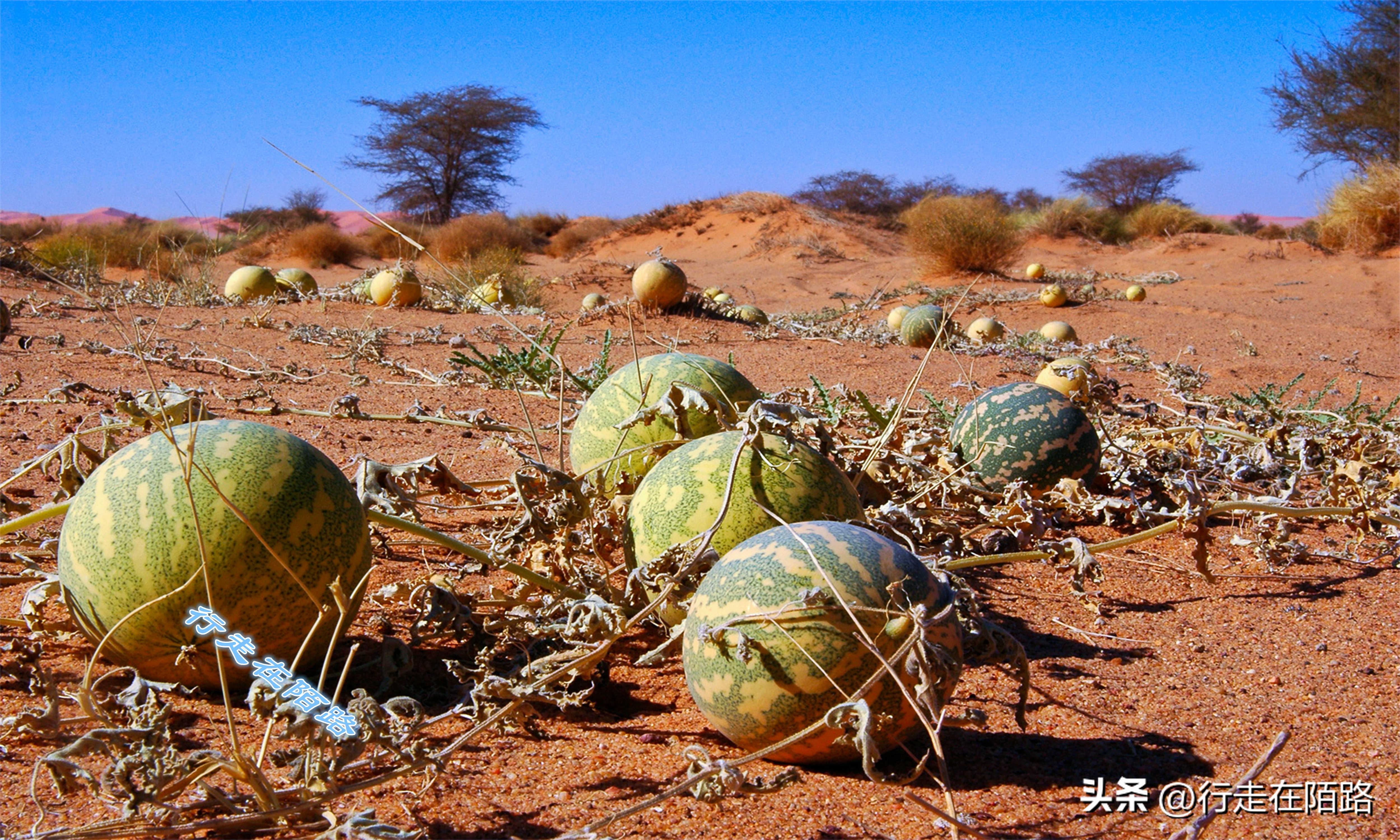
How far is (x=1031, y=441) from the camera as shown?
387cm

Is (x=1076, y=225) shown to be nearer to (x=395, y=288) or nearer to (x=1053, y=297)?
(x=1053, y=297)

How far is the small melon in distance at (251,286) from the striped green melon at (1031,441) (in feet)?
29.1

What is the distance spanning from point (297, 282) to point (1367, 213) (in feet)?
60.4

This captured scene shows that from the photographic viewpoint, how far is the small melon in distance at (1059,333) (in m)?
9.53

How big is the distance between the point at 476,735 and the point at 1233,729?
5.91 ft

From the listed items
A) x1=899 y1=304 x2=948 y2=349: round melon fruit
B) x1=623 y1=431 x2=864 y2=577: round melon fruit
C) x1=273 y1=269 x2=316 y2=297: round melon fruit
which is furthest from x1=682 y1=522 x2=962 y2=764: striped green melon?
x1=273 y1=269 x2=316 y2=297: round melon fruit

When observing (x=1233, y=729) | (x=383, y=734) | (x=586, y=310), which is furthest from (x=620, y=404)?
(x=586, y=310)

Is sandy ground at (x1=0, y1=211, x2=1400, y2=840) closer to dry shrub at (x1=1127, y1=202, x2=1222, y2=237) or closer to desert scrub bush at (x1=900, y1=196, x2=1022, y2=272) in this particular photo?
desert scrub bush at (x1=900, y1=196, x2=1022, y2=272)

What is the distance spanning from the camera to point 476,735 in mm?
2127

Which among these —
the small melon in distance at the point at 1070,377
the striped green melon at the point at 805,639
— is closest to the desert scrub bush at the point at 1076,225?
the small melon in distance at the point at 1070,377

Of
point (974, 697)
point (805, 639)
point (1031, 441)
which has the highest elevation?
point (1031, 441)

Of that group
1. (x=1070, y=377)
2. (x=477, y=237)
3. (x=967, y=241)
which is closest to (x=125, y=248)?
(x=477, y=237)

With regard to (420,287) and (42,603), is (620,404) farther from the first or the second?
(420,287)

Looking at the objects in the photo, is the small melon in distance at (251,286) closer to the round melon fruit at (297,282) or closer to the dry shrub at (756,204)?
the round melon fruit at (297,282)
